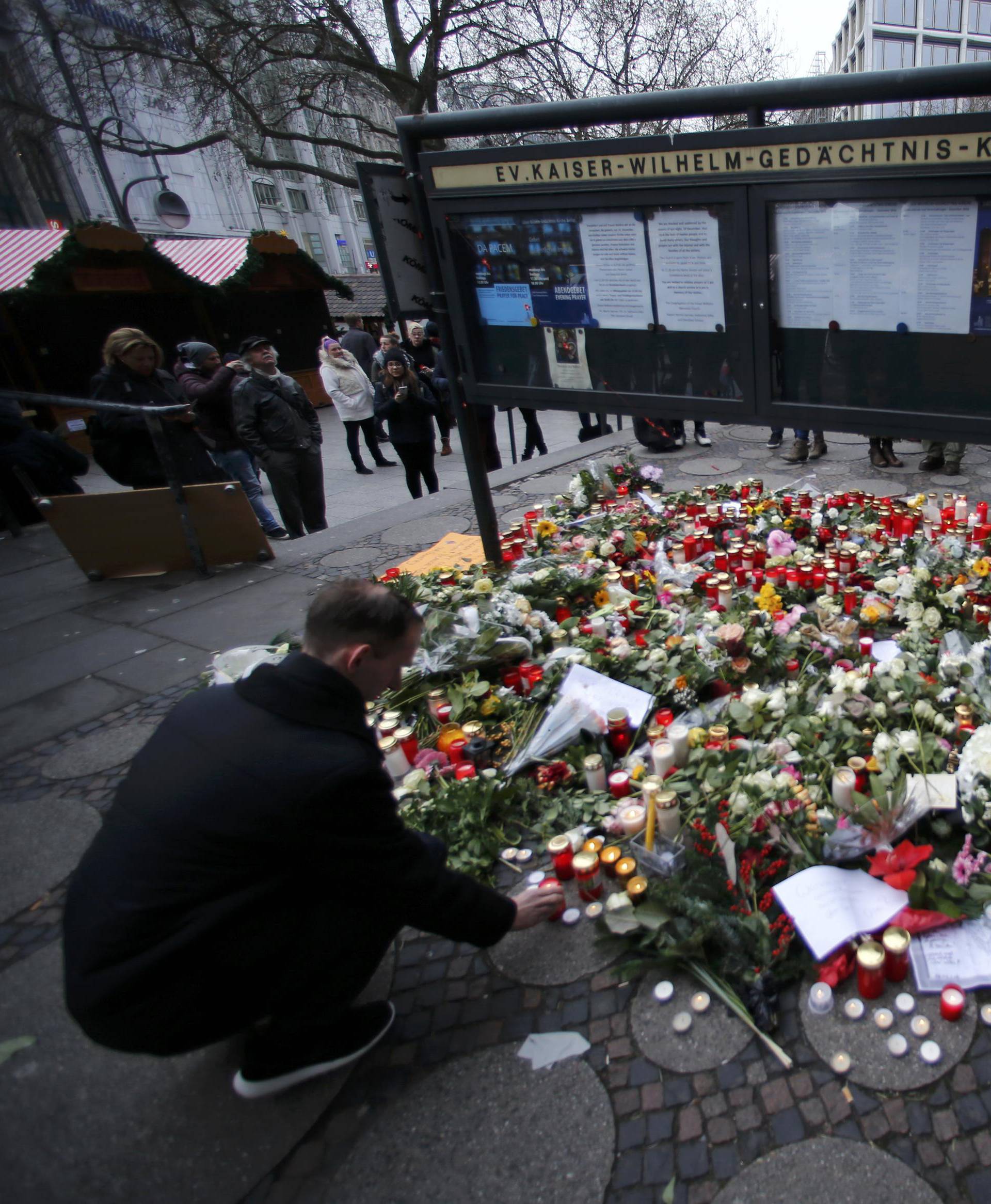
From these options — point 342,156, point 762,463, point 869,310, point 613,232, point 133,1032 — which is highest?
point 342,156

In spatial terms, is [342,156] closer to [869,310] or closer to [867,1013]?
[869,310]

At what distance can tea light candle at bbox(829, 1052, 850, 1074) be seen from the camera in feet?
4.85

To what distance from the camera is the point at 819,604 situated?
3029 millimetres

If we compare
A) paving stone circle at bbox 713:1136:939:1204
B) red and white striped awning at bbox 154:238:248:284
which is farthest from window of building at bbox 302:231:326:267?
paving stone circle at bbox 713:1136:939:1204

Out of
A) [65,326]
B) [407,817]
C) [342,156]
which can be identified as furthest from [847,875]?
[342,156]

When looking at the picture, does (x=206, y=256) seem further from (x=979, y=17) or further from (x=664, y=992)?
(x=979, y=17)

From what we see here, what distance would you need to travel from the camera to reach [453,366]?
3.41 metres

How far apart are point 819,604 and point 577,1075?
215 cm

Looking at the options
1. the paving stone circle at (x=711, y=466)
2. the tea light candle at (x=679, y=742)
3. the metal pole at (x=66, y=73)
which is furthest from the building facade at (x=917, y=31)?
the tea light candle at (x=679, y=742)

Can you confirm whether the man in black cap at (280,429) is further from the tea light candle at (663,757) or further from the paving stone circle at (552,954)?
the paving stone circle at (552,954)

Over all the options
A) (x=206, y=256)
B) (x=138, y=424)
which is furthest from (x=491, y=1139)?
(x=206, y=256)

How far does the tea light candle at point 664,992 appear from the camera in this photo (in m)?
1.68

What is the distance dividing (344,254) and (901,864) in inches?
1726

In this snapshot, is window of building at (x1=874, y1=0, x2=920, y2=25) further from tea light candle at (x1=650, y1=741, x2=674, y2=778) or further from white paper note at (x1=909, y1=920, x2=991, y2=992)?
white paper note at (x1=909, y1=920, x2=991, y2=992)
